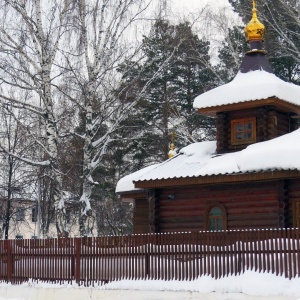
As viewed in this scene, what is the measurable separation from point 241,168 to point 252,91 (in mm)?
3239

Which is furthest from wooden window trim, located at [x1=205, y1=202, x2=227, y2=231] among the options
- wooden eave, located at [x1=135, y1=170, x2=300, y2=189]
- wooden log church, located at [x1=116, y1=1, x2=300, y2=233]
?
wooden eave, located at [x1=135, y1=170, x2=300, y2=189]

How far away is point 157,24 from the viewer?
22312 millimetres

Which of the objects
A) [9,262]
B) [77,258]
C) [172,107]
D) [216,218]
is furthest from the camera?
[172,107]

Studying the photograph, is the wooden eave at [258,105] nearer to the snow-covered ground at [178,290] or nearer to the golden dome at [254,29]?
the golden dome at [254,29]

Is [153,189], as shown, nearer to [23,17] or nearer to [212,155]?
[212,155]

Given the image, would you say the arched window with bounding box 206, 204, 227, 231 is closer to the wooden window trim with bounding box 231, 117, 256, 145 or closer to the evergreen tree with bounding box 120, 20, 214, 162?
the wooden window trim with bounding box 231, 117, 256, 145

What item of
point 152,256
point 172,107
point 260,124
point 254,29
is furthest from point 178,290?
point 172,107

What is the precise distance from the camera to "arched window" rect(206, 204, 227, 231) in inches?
728

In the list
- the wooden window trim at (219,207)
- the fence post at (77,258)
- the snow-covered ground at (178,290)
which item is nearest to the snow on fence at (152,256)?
the fence post at (77,258)

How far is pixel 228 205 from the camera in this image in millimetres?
18469

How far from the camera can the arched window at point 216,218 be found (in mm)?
18500

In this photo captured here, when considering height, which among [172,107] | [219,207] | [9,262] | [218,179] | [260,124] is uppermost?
[172,107]

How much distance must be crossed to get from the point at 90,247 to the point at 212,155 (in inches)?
238

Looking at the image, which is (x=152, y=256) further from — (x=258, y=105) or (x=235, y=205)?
(x=258, y=105)
